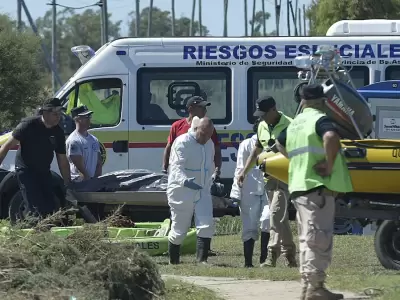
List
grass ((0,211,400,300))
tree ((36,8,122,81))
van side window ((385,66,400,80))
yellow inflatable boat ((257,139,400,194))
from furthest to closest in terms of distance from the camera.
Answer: tree ((36,8,122,81)), van side window ((385,66,400,80)), yellow inflatable boat ((257,139,400,194)), grass ((0,211,400,300))

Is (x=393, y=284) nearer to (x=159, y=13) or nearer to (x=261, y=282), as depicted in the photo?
(x=261, y=282)

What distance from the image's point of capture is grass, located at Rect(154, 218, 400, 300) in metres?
9.57

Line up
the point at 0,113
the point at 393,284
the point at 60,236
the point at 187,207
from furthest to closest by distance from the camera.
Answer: the point at 0,113, the point at 187,207, the point at 393,284, the point at 60,236

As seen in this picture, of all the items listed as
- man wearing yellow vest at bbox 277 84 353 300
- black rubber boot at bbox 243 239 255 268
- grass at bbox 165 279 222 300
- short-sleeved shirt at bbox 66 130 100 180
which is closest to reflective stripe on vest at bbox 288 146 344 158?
man wearing yellow vest at bbox 277 84 353 300

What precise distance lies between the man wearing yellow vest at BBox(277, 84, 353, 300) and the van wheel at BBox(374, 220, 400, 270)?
252 cm

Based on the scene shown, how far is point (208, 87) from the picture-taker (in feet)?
52.9

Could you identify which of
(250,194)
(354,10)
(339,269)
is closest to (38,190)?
(250,194)

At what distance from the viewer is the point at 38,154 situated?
12.0 m

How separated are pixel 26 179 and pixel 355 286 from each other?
4.23 m

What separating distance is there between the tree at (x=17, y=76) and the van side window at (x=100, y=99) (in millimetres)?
8671

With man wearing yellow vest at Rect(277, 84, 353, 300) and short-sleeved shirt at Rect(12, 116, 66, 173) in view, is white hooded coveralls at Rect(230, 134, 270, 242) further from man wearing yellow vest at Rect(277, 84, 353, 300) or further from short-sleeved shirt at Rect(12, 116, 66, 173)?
man wearing yellow vest at Rect(277, 84, 353, 300)

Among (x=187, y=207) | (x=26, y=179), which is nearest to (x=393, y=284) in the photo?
(x=187, y=207)

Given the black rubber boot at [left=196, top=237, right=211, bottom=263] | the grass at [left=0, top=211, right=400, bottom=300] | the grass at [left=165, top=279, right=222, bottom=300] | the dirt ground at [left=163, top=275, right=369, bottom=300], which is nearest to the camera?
the grass at [left=0, top=211, right=400, bottom=300]

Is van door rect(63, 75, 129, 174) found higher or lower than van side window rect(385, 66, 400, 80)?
lower
